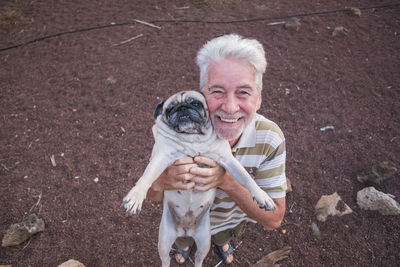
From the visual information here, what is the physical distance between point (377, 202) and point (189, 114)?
140 inches

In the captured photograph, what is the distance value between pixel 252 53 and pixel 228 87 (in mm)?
340

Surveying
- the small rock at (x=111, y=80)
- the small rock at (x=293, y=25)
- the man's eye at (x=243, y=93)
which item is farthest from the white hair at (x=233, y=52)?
the small rock at (x=293, y=25)

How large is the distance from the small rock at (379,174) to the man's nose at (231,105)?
3.43 metres

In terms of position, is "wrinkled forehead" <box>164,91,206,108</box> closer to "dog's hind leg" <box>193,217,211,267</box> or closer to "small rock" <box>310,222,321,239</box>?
"dog's hind leg" <box>193,217,211,267</box>

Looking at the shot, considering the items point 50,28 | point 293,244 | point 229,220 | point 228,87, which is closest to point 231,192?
point 229,220

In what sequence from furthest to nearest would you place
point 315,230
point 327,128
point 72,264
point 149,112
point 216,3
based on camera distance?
point 216,3 < point 149,112 < point 327,128 < point 315,230 < point 72,264

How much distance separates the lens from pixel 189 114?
7.10ft

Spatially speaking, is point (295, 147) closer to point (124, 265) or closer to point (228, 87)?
point (228, 87)

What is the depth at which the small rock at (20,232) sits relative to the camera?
3.44 meters

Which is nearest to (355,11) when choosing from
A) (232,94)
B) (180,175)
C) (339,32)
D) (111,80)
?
(339,32)

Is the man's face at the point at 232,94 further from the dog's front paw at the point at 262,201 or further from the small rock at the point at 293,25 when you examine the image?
the small rock at the point at 293,25

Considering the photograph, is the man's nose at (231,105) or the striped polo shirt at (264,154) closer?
the man's nose at (231,105)

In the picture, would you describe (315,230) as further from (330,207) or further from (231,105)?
(231,105)

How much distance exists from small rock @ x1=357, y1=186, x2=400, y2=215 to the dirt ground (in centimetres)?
→ 12
